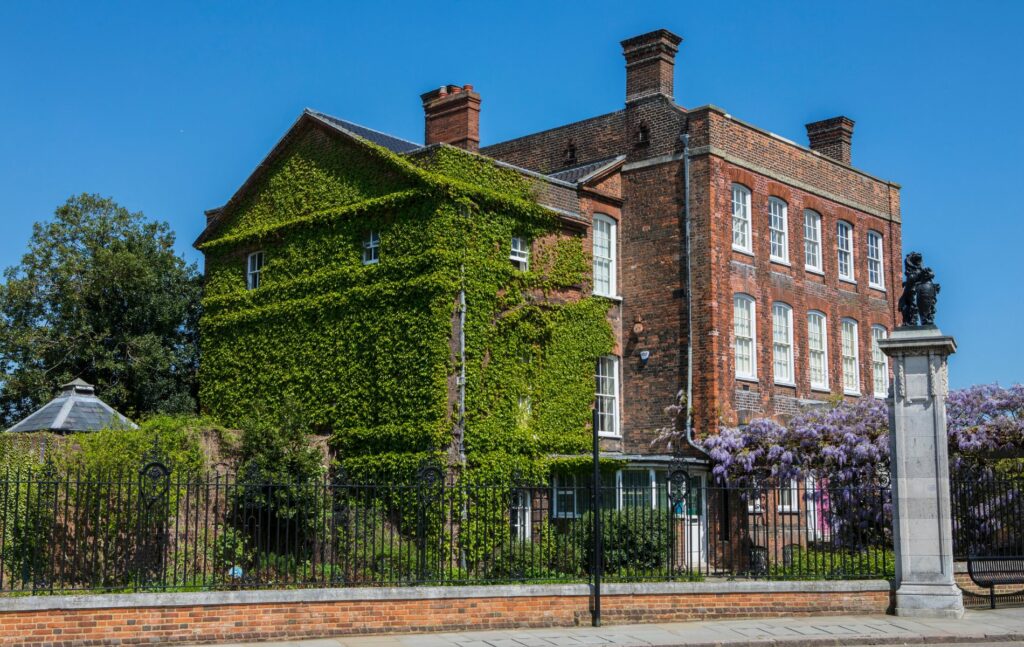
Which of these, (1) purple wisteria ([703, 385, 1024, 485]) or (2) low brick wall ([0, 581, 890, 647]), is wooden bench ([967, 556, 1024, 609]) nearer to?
(2) low brick wall ([0, 581, 890, 647])

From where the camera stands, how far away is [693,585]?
59.1 ft

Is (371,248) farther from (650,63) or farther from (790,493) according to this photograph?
(790,493)

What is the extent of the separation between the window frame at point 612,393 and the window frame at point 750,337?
9.93 feet

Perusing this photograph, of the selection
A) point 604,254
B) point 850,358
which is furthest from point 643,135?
point 850,358

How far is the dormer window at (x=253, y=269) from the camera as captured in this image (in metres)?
31.5

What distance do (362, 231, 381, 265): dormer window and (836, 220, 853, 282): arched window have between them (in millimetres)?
14381

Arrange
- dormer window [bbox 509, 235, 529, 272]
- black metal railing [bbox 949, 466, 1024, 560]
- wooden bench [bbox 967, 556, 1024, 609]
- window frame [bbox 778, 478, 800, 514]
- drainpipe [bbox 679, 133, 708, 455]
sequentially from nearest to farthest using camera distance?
window frame [bbox 778, 478, 800, 514], wooden bench [bbox 967, 556, 1024, 609], black metal railing [bbox 949, 466, 1024, 560], dormer window [bbox 509, 235, 529, 272], drainpipe [bbox 679, 133, 708, 455]

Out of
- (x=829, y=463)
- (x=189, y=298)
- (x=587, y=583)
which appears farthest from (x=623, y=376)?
(x=189, y=298)

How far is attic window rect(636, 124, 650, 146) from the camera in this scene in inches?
1235

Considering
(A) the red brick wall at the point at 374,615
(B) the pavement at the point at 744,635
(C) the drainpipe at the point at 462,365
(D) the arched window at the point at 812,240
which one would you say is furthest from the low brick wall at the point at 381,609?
(D) the arched window at the point at 812,240

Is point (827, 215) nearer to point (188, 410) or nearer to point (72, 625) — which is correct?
point (188, 410)

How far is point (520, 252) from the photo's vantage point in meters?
28.6

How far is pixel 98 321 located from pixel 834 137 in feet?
82.3

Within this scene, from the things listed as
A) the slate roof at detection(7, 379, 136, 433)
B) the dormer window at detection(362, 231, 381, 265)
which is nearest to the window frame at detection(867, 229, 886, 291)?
the dormer window at detection(362, 231, 381, 265)
